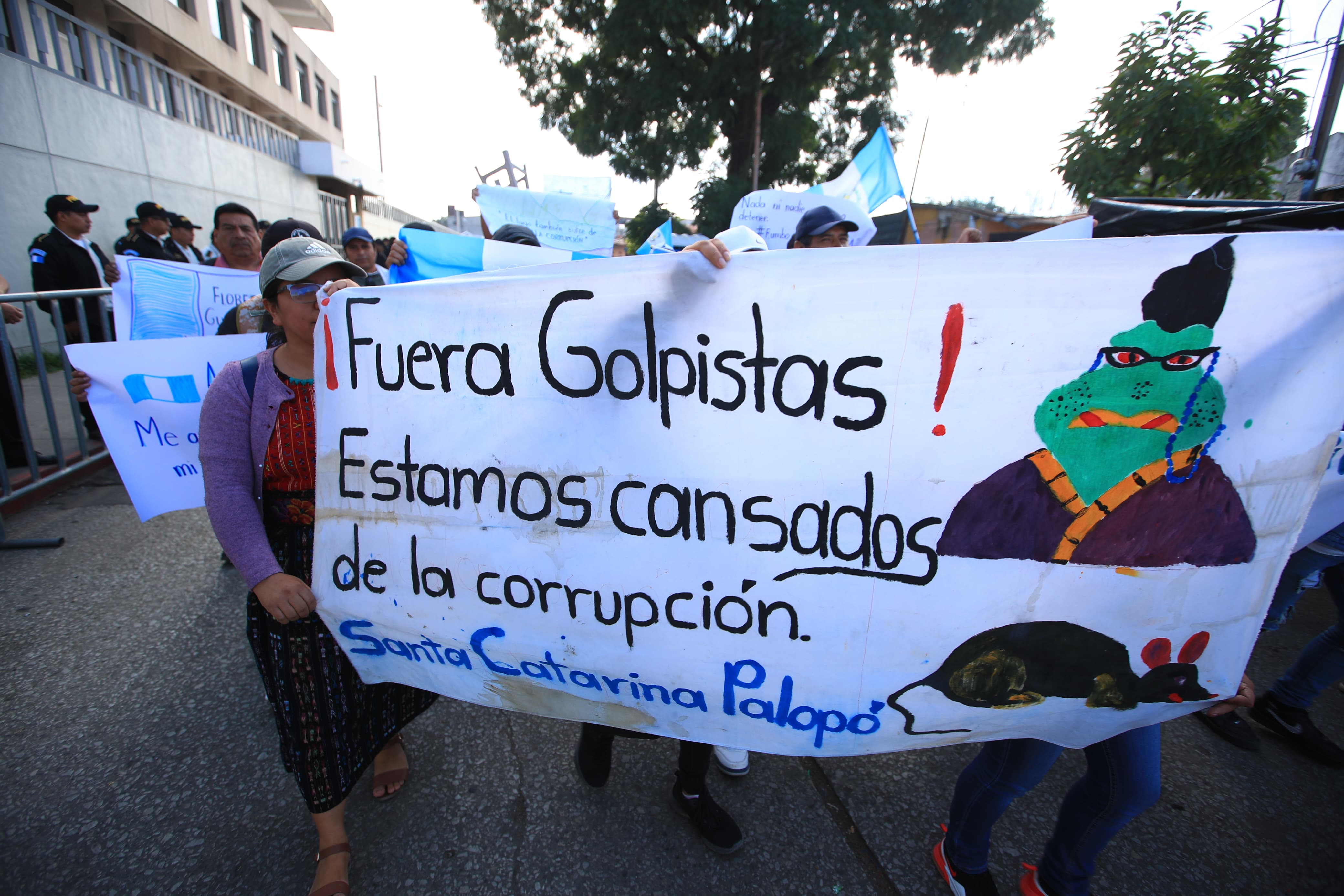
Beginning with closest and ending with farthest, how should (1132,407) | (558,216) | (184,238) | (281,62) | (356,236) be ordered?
(1132,407) → (356,236) → (558,216) → (184,238) → (281,62)

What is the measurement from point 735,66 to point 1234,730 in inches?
637

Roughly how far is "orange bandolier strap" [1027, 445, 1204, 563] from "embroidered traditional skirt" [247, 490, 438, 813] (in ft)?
5.91

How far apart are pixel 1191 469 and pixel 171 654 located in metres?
3.59

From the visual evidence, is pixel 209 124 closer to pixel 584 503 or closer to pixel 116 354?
pixel 116 354

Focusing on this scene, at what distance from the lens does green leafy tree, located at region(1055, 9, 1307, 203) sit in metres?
3.95

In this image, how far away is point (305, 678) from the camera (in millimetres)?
1653

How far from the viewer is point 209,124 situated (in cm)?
1537

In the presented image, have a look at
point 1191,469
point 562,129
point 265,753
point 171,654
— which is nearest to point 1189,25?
point 1191,469

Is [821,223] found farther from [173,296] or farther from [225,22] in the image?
[225,22]

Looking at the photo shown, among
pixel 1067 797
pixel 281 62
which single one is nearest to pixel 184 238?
pixel 1067 797

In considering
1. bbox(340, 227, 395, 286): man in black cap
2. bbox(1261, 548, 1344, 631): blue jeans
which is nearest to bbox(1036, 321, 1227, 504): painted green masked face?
bbox(1261, 548, 1344, 631): blue jeans

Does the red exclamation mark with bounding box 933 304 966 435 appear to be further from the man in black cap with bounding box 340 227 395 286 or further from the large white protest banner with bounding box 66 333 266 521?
the man in black cap with bounding box 340 227 395 286

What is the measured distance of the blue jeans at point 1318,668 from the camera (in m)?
2.31

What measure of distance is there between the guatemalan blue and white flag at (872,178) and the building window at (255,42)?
81.9 ft
